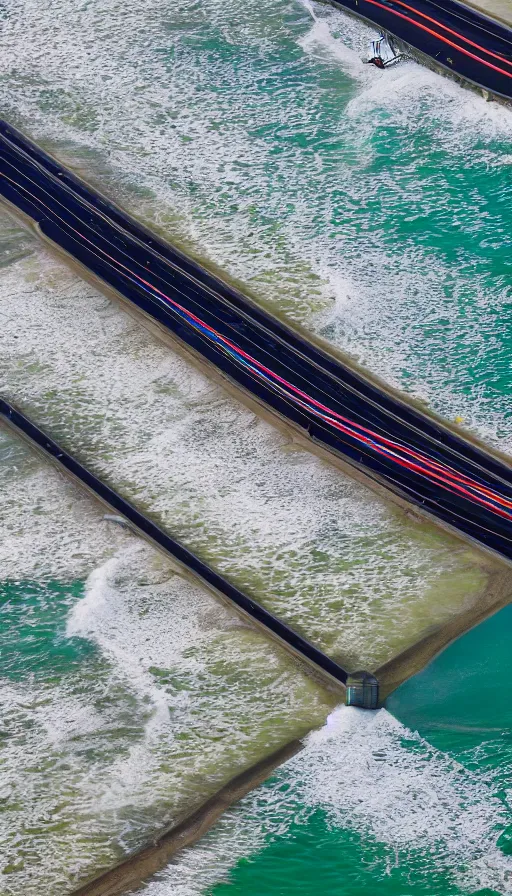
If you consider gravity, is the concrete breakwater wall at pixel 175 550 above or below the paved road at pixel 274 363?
below

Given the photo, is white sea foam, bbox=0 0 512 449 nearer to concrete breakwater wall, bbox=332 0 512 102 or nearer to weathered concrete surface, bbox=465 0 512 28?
concrete breakwater wall, bbox=332 0 512 102

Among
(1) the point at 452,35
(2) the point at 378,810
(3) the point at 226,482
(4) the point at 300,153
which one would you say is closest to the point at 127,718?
(2) the point at 378,810

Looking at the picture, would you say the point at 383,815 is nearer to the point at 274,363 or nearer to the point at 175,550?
the point at 175,550

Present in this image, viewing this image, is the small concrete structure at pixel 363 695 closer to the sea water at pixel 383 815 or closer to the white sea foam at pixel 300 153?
the sea water at pixel 383 815

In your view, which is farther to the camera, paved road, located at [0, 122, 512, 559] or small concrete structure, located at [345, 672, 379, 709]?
paved road, located at [0, 122, 512, 559]

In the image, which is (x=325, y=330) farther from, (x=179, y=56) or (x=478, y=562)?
(x=179, y=56)

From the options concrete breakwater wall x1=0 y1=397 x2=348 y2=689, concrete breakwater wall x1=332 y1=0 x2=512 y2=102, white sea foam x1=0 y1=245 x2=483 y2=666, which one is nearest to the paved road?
white sea foam x1=0 y1=245 x2=483 y2=666

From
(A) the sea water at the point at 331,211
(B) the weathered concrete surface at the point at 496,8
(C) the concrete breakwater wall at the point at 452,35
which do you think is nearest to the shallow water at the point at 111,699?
(A) the sea water at the point at 331,211
